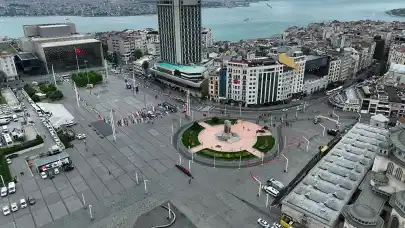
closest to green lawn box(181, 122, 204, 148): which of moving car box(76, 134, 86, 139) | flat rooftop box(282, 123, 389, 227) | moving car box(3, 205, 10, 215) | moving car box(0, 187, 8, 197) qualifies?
moving car box(76, 134, 86, 139)

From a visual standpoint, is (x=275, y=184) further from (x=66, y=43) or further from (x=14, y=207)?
(x=66, y=43)

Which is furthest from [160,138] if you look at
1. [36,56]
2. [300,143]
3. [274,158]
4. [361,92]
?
[36,56]

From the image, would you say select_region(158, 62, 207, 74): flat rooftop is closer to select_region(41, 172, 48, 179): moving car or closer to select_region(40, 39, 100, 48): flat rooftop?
select_region(40, 39, 100, 48): flat rooftop

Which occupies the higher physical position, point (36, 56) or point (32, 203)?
point (36, 56)

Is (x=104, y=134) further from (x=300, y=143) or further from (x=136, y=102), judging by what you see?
(x=300, y=143)

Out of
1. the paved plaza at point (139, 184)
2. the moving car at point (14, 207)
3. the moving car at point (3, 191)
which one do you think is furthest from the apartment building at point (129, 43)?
the moving car at point (14, 207)

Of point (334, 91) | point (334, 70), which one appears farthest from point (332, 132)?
point (334, 70)

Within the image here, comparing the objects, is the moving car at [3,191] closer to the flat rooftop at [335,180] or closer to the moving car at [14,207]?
the moving car at [14,207]
